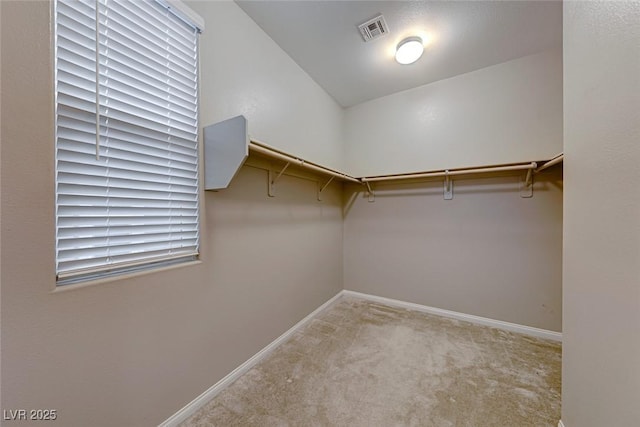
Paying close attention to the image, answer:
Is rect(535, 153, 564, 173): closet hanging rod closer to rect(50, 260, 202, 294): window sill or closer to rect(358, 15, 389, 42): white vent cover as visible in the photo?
rect(358, 15, 389, 42): white vent cover

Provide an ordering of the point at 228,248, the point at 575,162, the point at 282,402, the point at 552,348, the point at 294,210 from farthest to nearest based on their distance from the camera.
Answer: the point at 294,210 → the point at 552,348 → the point at 228,248 → the point at 282,402 → the point at 575,162

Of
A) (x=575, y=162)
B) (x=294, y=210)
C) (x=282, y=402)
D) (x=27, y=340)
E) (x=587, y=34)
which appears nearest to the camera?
(x=27, y=340)

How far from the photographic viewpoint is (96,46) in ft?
3.08

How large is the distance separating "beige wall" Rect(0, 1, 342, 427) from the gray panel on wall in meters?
0.15

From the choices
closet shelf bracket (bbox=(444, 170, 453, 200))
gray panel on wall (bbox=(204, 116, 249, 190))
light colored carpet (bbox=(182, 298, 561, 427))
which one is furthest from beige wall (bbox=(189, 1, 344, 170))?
light colored carpet (bbox=(182, 298, 561, 427))

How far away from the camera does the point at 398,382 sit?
151 centimetres

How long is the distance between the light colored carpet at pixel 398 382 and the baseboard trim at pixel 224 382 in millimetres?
33

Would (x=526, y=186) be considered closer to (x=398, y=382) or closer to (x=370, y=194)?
(x=370, y=194)

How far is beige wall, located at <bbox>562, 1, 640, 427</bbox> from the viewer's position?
26.6 inches

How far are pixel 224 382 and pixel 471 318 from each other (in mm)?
2434

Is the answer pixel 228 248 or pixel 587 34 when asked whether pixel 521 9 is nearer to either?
pixel 587 34

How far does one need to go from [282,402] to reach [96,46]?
2073 millimetres

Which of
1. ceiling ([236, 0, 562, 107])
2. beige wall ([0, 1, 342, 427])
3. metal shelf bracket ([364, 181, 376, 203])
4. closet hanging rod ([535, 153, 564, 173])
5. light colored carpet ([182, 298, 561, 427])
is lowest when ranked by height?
light colored carpet ([182, 298, 561, 427])

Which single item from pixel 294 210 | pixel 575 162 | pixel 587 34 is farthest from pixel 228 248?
pixel 587 34
